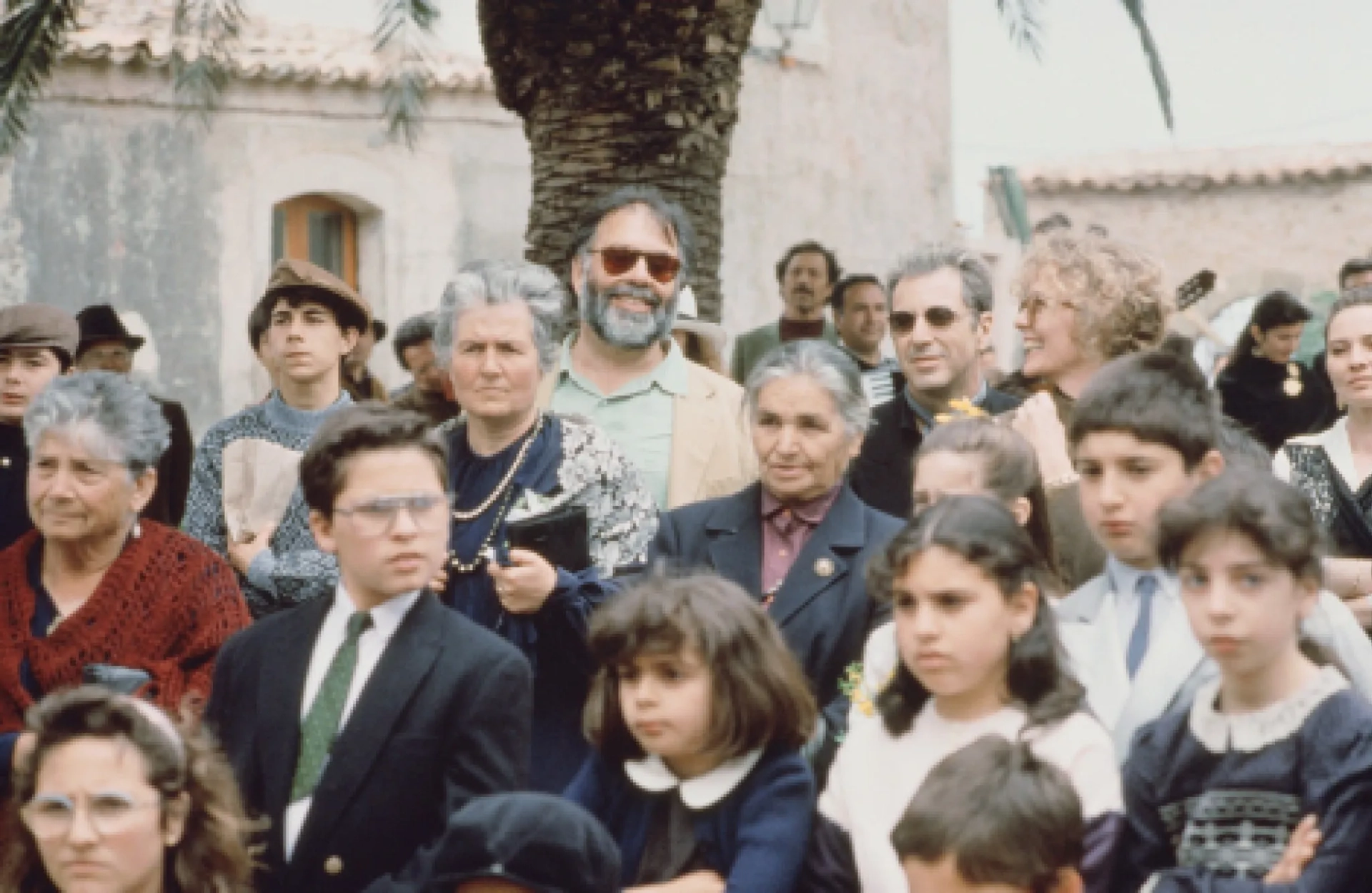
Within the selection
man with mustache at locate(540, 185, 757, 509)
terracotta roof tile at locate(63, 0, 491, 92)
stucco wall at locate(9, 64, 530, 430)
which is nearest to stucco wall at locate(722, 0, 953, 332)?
stucco wall at locate(9, 64, 530, 430)

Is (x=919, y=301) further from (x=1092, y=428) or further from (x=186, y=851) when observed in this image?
(x=186, y=851)

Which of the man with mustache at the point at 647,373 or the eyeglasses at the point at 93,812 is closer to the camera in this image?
the eyeglasses at the point at 93,812

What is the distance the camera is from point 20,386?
6602 millimetres

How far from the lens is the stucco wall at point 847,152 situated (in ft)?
56.1

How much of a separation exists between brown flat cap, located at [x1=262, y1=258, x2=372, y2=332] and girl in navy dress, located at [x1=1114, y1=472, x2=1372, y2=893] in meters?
2.87

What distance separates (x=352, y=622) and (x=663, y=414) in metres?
1.49

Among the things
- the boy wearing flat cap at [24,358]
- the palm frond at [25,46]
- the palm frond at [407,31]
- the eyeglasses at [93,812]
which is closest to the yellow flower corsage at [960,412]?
the eyeglasses at [93,812]

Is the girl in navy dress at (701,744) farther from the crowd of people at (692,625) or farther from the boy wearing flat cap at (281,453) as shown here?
the boy wearing flat cap at (281,453)

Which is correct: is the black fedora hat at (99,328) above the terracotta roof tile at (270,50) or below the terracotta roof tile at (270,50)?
below

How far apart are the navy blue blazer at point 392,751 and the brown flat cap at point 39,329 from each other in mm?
2592

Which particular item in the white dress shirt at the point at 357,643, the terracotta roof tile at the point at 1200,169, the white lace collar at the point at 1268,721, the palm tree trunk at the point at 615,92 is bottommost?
the white lace collar at the point at 1268,721

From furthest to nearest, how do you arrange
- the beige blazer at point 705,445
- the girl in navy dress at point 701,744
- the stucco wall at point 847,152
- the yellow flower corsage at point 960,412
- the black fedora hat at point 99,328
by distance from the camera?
the stucco wall at point 847,152 < the black fedora hat at point 99,328 < the beige blazer at point 705,445 < the yellow flower corsage at point 960,412 < the girl in navy dress at point 701,744

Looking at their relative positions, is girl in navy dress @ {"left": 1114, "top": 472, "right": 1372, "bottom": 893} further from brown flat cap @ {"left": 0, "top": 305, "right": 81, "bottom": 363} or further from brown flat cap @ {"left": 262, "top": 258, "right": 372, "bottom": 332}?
brown flat cap @ {"left": 0, "top": 305, "right": 81, "bottom": 363}

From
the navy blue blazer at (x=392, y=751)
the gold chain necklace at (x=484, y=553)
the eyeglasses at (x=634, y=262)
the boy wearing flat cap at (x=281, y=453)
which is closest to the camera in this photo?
the navy blue blazer at (x=392, y=751)
